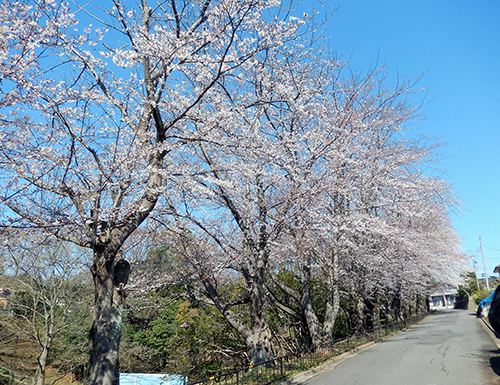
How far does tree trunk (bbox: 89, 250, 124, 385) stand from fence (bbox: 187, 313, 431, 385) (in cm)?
213

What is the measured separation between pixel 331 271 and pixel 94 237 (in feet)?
39.2

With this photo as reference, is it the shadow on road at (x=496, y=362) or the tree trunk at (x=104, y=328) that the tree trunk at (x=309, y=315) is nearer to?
the shadow on road at (x=496, y=362)

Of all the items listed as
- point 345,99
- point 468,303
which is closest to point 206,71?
point 345,99


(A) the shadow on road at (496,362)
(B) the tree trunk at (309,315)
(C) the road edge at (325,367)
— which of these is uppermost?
(B) the tree trunk at (309,315)

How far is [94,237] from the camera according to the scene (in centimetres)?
580

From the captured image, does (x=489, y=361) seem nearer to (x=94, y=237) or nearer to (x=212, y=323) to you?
(x=212, y=323)

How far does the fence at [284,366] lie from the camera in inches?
365

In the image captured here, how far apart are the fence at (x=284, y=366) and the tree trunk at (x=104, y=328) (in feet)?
6.98

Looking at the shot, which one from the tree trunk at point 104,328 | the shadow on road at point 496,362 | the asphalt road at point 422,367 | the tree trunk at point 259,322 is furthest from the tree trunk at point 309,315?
the tree trunk at point 104,328

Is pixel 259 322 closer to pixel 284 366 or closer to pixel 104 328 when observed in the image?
pixel 284 366

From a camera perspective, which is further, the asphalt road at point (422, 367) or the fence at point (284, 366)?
the asphalt road at point (422, 367)

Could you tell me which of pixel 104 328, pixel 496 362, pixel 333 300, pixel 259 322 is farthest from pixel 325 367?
pixel 104 328

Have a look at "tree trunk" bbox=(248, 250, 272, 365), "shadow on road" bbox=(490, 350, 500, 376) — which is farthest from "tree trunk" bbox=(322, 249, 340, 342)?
"shadow on road" bbox=(490, 350, 500, 376)

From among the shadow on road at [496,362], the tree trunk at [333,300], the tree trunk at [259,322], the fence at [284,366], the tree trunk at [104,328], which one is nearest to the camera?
the tree trunk at [104,328]
